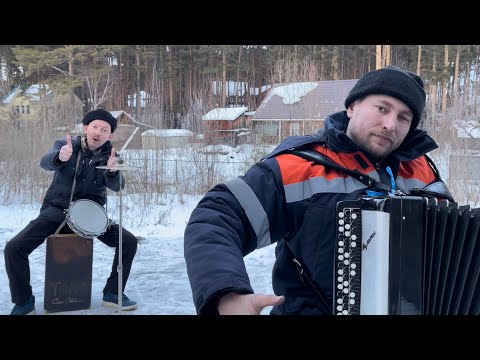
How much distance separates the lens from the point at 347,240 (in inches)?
61.6

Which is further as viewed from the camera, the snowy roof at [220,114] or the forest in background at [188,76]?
the snowy roof at [220,114]

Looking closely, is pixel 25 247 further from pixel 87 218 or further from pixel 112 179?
pixel 112 179

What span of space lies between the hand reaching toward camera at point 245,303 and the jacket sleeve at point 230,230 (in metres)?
0.02

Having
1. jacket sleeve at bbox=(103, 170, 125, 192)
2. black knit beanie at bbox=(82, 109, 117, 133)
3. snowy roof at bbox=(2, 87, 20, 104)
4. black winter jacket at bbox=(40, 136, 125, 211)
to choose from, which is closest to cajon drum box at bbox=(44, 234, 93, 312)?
black winter jacket at bbox=(40, 136, 125, 211)

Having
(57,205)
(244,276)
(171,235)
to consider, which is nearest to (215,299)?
(244,276)

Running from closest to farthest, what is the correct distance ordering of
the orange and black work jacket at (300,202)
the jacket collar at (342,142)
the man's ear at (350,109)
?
the orange and black work jacket at (300,202) < the jacket collar at (342,142) < the man's ear at (350,109)

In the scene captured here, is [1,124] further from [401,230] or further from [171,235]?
[401,230]

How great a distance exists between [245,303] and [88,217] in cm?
329

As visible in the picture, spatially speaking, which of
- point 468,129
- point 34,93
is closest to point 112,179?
point 468,129

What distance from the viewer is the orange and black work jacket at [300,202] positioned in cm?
169

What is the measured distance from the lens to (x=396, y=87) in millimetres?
1976

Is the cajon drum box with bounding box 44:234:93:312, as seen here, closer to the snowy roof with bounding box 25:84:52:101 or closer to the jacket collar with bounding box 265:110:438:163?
the jacket collar with bounding box 265:110:438:163

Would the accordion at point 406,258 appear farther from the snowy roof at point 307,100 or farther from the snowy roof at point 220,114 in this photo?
the snowy roof at point 220,114

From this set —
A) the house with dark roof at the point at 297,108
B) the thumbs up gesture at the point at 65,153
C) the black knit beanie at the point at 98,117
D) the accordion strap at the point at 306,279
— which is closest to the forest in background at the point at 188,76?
the house with dark roof at the point at 297,108
